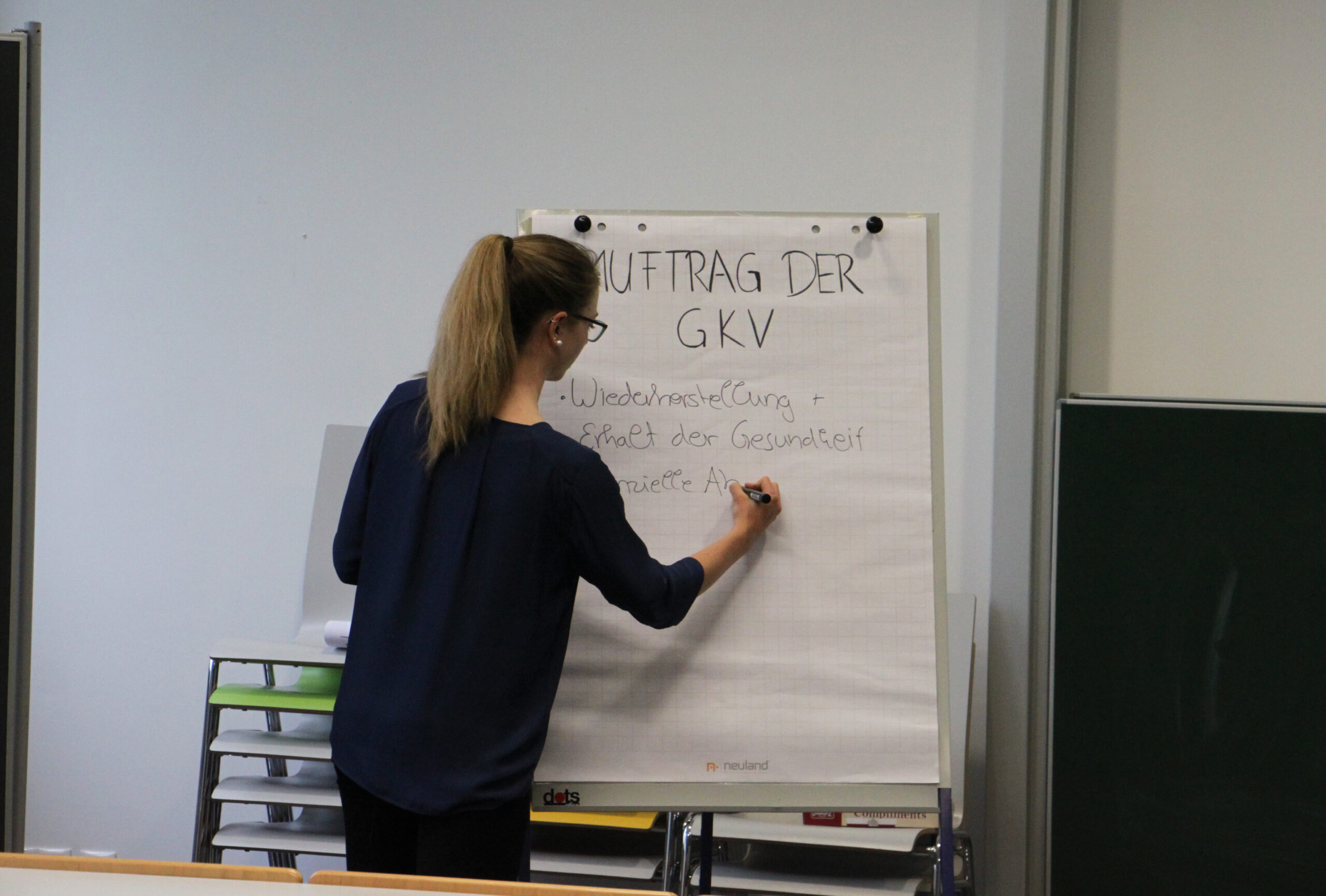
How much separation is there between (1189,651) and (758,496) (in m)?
1.10

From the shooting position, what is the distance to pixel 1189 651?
2119 millimetres

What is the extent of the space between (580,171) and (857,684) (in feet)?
5.41

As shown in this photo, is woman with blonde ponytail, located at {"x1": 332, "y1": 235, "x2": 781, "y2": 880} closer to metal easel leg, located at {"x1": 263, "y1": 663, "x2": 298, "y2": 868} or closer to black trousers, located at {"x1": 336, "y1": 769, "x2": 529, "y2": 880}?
black trousers, located at {"x1": 336, "y1": 769, "x2": 529, "y2": 880}

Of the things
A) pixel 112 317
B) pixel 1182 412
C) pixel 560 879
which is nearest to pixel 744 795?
pixel 560 879

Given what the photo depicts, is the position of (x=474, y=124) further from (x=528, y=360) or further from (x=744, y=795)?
(x=744, y=795)

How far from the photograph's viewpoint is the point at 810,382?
5.37 feet

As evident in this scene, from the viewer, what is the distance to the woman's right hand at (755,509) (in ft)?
5.16

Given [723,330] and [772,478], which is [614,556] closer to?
[772,478]

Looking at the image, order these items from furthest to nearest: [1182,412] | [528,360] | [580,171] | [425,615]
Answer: [580,171] → [1182,412] → [528,360] → [425,615]

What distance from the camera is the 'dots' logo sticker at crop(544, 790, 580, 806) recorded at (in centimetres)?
153

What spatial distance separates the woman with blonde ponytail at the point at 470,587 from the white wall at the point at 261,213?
58.0 inches

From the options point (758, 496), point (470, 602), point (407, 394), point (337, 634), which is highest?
point (407, 394)

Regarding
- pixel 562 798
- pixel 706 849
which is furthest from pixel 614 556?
pixel 706 849

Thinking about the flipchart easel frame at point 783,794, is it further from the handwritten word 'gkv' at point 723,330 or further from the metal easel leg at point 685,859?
the metal easel leg at point 685,859
